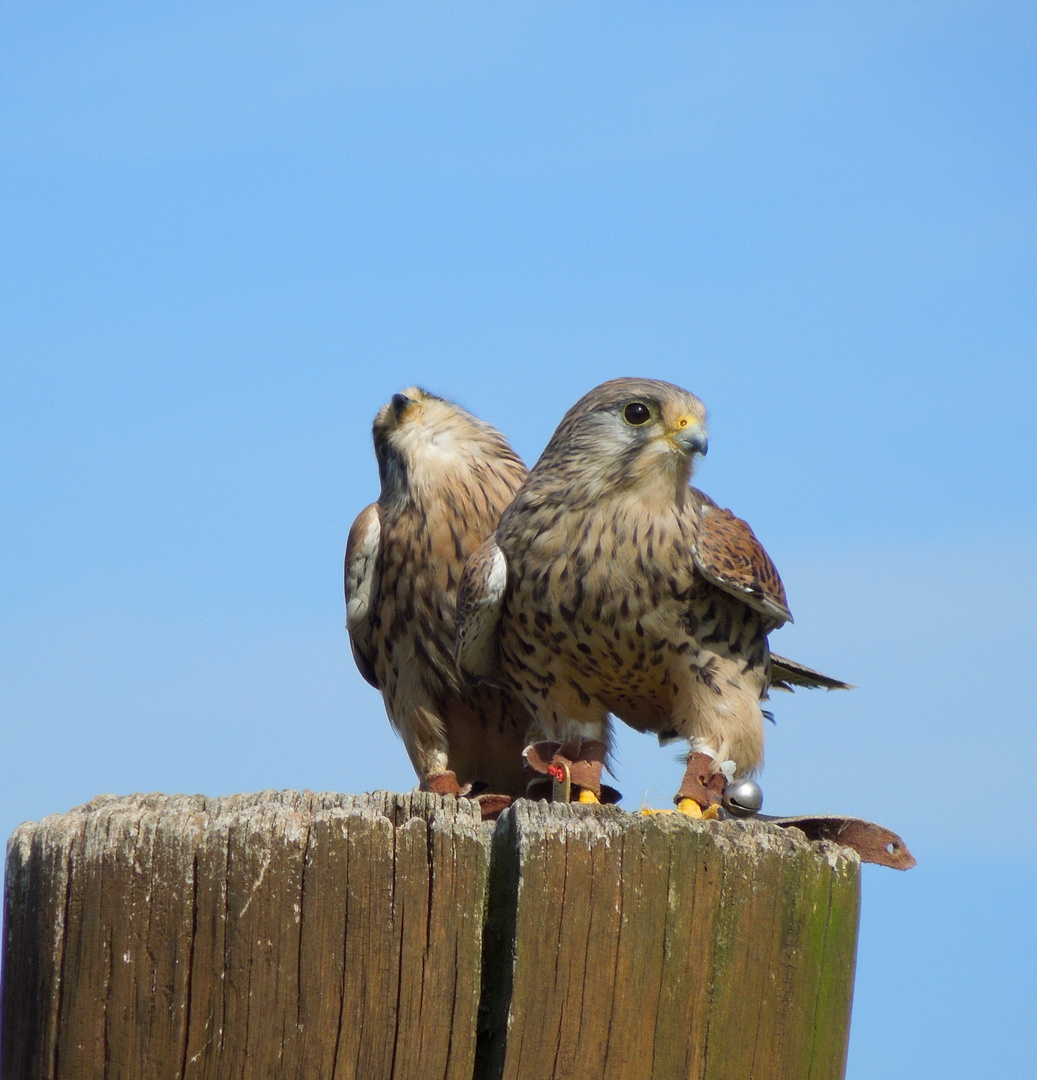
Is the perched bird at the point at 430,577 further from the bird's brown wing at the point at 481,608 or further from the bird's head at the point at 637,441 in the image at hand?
the bird's head at the point at 637,441

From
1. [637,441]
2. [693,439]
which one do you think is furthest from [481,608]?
[693,439]

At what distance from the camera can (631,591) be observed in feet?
13.5

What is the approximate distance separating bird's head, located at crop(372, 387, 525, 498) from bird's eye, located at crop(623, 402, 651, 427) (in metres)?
0.83

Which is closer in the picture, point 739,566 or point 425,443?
point 739,566

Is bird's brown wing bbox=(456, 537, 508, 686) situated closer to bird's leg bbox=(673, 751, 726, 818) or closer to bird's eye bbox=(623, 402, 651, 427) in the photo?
bird's eye bbox=(623, 402, 651, 427)

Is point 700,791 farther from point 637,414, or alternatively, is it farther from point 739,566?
point 637,414

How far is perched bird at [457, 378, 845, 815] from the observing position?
4133 mm

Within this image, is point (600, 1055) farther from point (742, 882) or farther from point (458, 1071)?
point (742, 882)

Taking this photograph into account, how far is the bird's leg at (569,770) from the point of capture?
3410 millimetres

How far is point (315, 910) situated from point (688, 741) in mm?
2023

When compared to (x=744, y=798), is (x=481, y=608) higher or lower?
higher

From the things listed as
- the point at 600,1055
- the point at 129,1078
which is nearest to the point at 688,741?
the point at 600,1055

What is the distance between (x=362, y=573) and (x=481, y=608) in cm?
76

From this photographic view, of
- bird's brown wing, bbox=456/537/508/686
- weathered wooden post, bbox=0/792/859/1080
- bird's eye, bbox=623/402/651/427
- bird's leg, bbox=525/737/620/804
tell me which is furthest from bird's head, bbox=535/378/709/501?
weathered wooden post, bbox=0/792/859/1080
